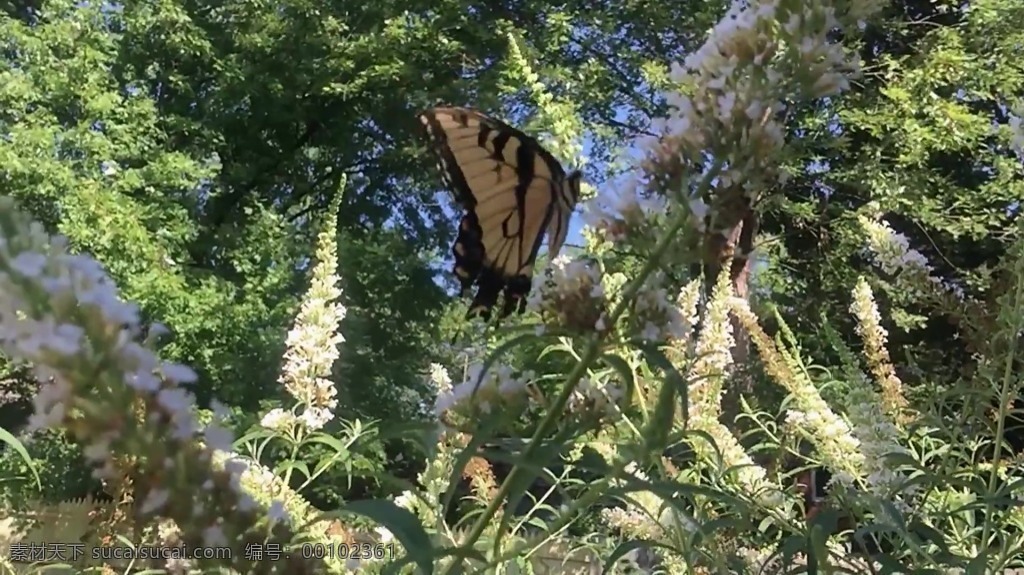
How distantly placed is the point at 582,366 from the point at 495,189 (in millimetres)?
1250

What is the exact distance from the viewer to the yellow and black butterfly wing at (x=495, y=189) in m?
1.91

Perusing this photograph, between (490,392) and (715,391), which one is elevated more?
(715,391)

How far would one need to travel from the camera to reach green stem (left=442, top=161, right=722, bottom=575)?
0.75 m

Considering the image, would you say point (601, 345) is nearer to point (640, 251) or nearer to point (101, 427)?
point (640, 251)

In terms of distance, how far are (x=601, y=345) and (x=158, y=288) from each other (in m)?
5.33

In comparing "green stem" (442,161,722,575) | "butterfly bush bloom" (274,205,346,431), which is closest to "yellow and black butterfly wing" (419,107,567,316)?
"butterfly bush bloom" (274,205,346,431)

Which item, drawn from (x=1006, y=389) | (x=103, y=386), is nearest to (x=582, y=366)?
(x=103, y=386)

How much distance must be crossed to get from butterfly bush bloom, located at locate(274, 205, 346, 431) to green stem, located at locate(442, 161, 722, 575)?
0.98m

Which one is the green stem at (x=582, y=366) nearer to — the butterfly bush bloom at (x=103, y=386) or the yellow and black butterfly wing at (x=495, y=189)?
the butterfly bush bloom at (x=103, y=386)

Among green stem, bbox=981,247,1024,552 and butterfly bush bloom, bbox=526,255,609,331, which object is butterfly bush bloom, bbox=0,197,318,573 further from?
green stem, bbox=981,247,1024,552

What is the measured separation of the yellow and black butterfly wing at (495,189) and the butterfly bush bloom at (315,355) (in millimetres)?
285

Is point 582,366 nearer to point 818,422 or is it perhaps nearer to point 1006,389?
point 1006,389

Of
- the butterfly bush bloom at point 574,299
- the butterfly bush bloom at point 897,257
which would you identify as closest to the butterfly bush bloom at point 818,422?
the butterfly bush bloom at point 897,257

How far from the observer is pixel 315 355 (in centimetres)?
178
